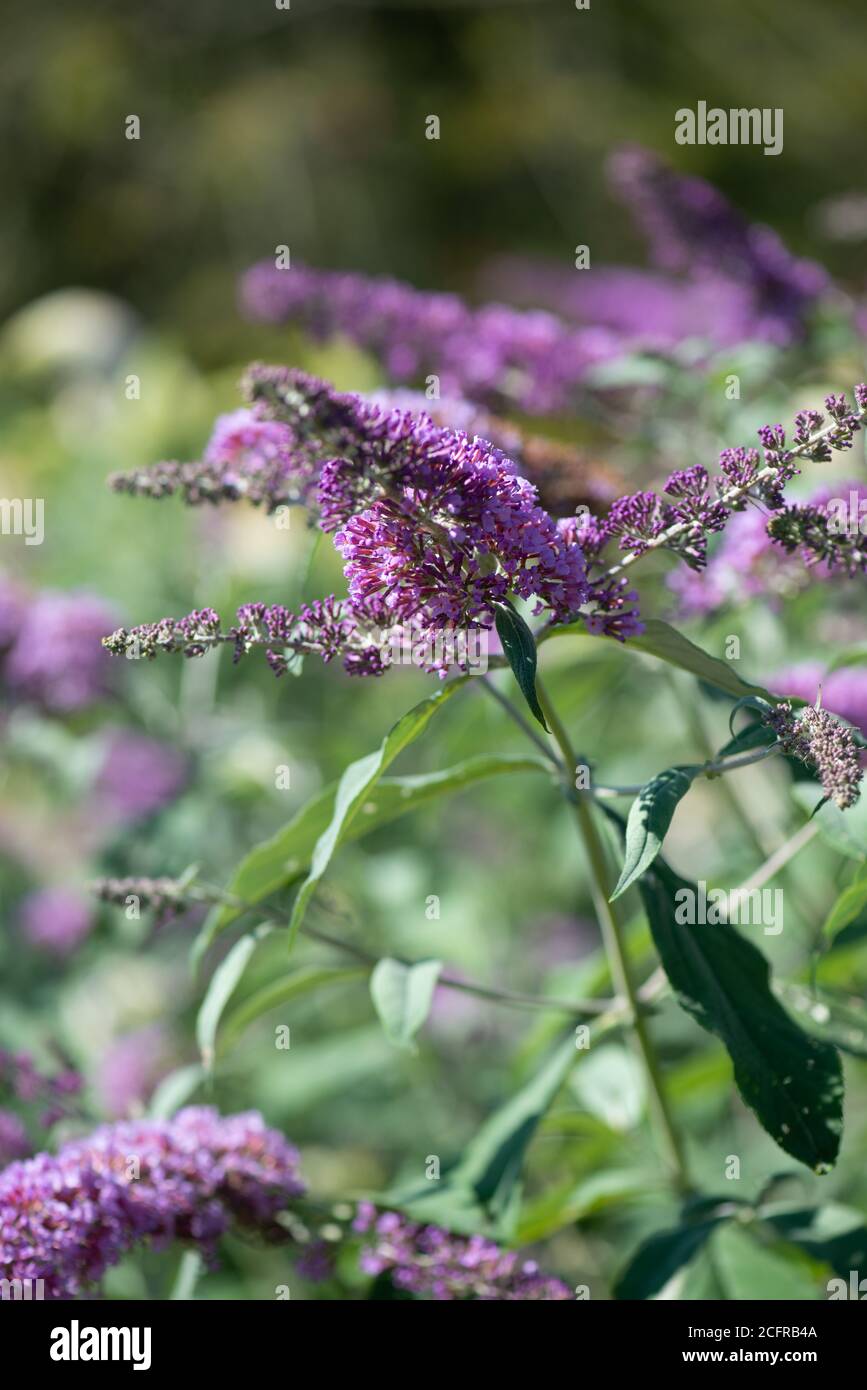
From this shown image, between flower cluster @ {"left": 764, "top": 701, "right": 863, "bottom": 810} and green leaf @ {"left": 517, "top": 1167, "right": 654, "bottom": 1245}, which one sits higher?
flower cluster @ {"left": 764, "top": 701, "right": 863, "bottom": 810}

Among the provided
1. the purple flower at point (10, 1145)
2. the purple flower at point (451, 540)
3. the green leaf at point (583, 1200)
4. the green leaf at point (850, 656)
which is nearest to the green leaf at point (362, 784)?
the purple flower at point (451, 540)

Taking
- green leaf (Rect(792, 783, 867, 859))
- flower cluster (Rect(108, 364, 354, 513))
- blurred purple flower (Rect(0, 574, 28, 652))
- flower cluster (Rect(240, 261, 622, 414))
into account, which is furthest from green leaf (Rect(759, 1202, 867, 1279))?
blurred purple flower (Rect(0, 574, 28, 652))

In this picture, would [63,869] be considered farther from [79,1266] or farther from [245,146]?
[245,146]

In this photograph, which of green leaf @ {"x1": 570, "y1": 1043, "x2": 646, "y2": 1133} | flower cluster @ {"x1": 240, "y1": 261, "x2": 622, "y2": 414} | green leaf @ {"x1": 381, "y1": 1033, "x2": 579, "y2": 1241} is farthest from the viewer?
flower cluster @ {"x1": 240, "y1": 261, "x2": 622, "y2": 414}

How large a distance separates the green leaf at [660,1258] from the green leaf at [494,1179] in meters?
0.09

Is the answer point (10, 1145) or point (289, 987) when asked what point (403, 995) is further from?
point (10, 1145)

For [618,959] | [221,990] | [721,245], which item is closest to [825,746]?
[618,959]

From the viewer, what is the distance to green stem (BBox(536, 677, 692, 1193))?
2.94 feet

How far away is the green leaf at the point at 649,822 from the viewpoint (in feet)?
2.33

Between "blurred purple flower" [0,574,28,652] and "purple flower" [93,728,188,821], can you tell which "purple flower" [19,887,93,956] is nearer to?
"purple flower" [93,728,188,821]

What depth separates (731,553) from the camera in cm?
116

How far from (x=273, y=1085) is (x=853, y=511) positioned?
1.00 metres

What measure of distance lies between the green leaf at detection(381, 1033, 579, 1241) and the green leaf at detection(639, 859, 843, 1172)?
24cm
